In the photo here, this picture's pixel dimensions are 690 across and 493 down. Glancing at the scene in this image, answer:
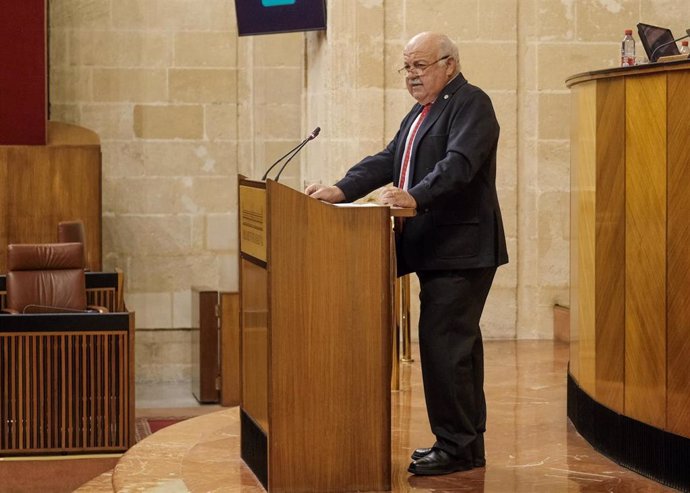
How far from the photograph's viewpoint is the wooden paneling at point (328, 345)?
3664mm

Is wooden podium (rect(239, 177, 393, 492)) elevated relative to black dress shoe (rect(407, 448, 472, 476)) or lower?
elevated

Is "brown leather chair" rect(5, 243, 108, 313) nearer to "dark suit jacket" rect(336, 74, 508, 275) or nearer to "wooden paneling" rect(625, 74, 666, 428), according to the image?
"dark suit jacket" rect(336, 74, 508, 275)

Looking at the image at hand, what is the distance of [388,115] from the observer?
7.78 m

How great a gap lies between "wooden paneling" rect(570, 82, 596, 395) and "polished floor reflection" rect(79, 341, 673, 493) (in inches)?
12.1

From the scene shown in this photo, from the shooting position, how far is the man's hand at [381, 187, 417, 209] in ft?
12.2

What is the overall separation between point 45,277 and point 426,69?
14.6 ft

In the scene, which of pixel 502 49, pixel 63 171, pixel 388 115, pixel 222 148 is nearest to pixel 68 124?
pixel 63 171

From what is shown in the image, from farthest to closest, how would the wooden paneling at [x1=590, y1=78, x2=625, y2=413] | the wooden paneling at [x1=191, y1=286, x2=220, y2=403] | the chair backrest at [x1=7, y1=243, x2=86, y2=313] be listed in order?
the wooden paneling at [x1=191, y1=286, x2=220, y2=403] < the chair backrest at [x1=7, y1=243, x2=86, y2=313] < the wooden paneling at [x1=590, y1=78, x2=625, y2=413]

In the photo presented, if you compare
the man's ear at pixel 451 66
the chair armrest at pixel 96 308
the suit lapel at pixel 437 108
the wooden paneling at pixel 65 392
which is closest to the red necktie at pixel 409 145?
the suit lapel at pixel 437 108

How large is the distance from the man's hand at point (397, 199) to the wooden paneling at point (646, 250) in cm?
86

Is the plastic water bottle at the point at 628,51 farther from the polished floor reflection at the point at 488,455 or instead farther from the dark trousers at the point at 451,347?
the dark trousers at the point at 451,347

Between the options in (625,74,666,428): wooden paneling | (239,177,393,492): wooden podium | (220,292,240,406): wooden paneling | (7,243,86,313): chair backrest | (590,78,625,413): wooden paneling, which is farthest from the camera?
(220,292,240,406): wooden paneling

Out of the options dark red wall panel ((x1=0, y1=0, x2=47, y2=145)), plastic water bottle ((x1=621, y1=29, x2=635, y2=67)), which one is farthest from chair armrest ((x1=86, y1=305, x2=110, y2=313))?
plastic water bottle ((x1=621, y1=29, x2=635, y2=67))

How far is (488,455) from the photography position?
4449 mm
